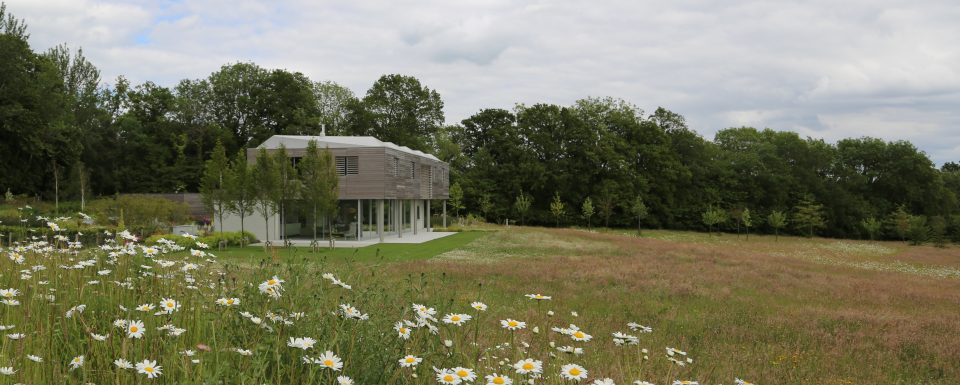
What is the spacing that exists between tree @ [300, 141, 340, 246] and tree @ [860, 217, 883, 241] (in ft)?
188

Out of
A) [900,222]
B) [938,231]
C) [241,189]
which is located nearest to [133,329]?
[241,189]

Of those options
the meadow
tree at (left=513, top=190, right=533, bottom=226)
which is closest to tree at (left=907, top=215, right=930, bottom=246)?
tree at (left=513, top=190, right=533, bottom=226)

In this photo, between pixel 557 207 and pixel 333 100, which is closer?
pixel 557 207

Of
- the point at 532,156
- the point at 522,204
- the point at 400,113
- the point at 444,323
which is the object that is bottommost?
the point at 444,323

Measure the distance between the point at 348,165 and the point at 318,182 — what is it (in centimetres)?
594

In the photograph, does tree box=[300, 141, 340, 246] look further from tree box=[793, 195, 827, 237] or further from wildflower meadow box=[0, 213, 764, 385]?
tree box=[793, 195, 827, 237]

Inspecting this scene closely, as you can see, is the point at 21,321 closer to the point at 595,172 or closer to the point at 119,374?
the point at 119,374

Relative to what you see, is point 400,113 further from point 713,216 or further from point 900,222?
point 900,222

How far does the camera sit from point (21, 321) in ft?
15.4

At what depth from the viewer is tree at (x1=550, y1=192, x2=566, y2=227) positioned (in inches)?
2373

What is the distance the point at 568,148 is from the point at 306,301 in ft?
201

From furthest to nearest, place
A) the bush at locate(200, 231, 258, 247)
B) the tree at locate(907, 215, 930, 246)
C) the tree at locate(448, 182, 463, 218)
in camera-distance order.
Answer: the tree at locate(907, 215, 930, 246), the tree at locate(448, 182, 463, 218), the bush at locate(200, 231, 258, 247)

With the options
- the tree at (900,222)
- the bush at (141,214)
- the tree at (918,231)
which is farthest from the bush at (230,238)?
the tree at (900,222)

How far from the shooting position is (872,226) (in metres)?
63.1
